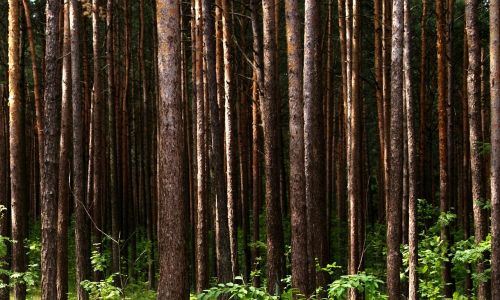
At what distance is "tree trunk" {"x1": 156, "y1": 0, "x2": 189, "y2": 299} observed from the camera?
22.7 feet

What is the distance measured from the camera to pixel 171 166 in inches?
275

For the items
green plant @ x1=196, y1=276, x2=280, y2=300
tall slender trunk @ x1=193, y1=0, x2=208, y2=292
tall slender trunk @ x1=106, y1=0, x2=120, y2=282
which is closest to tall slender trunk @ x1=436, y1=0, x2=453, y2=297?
tall slender trunk @ x1=193, y1=0, x2=208, y2=292

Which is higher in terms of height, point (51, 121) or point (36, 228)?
point (51, 121)

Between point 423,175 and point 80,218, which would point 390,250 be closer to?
point 80,218

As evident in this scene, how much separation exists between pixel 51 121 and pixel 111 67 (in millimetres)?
9507

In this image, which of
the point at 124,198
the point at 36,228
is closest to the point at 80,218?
the point at 124,198

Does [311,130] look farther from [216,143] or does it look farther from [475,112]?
[475,112]

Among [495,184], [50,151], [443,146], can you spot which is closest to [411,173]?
[495,184]

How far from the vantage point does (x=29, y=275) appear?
1112 centimetres

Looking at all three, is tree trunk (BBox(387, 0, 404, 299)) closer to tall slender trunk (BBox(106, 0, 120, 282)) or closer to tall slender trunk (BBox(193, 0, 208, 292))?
tall slender trunk (BBox(193, 0, 208, 292))

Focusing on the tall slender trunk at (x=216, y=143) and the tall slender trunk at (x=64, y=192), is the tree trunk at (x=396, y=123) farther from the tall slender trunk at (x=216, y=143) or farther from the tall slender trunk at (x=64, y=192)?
the tall slender trunk at (x=64, y=192)

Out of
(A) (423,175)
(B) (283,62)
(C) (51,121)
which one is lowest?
(A) (423,175)

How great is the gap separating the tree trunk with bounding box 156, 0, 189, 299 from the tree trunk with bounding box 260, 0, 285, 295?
9.13ft

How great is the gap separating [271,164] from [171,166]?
3.08 metres
